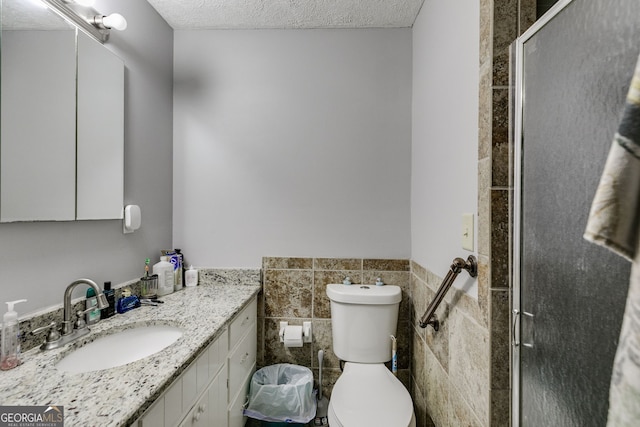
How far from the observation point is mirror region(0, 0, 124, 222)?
101 cm

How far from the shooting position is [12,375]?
866 mm

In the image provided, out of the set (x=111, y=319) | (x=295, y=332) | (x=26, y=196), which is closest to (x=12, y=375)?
(x=111, y=319)

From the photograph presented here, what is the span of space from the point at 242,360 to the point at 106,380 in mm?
885

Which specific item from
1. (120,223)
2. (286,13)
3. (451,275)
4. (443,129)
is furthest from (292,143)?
(451,275)

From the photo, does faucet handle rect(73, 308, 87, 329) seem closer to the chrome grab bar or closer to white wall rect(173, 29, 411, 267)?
white wall rect(173, 29, 411, 267)

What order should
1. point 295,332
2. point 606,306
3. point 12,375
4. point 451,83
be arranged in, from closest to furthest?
point 606,306 < point 12,375 < point 451,83 < point 295,332

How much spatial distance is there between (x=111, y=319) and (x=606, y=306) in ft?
5.52

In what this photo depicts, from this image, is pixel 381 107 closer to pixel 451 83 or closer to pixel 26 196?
pixel 451 83

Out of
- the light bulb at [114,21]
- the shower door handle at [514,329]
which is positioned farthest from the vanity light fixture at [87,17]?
the shower door handle at [514,329]

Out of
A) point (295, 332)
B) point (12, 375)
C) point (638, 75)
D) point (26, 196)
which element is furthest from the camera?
point (295, 332)

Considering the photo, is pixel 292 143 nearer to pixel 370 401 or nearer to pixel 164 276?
pixel 164 276

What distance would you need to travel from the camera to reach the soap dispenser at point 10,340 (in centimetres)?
90

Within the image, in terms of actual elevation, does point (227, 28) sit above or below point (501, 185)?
above

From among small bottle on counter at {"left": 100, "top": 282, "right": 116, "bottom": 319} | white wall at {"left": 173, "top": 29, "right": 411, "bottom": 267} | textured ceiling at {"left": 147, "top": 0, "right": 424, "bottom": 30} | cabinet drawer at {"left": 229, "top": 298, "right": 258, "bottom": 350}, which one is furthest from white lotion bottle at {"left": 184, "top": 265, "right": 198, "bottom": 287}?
textured ceiling at {"left": 147, "top": 0, "right": 424, "bottom": 30}
